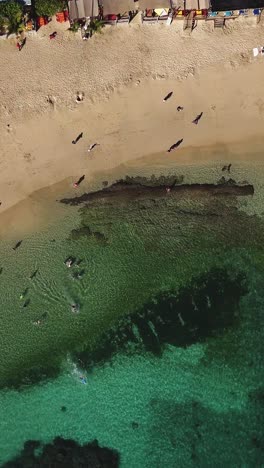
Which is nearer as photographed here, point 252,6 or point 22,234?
point 252,6

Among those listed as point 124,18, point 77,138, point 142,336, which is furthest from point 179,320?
point 124,18

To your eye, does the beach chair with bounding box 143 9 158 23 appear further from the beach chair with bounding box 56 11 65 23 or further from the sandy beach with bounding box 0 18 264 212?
the beach chair with bounding box 56 11 65 23

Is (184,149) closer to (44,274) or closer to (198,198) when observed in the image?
(198,198)

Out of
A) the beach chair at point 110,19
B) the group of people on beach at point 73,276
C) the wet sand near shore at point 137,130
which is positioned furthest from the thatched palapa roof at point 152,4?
the group of people on beach at point 73,276

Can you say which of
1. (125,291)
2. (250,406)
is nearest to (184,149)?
(125,291)

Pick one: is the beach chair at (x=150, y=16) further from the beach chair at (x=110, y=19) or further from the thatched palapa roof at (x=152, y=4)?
the beach chair at (x=110, y=19)

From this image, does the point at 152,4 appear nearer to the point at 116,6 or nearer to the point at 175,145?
the point at 116,6
